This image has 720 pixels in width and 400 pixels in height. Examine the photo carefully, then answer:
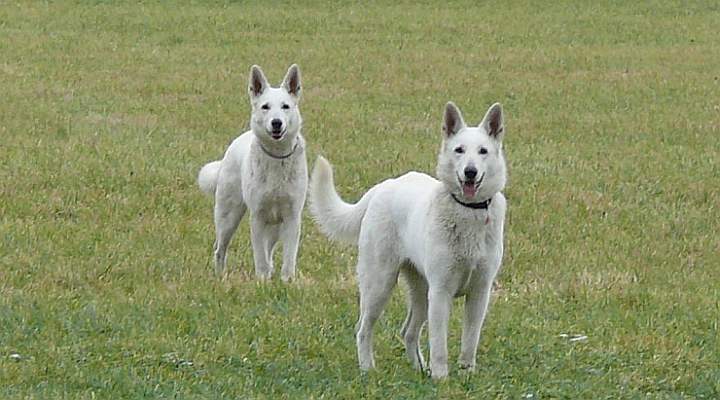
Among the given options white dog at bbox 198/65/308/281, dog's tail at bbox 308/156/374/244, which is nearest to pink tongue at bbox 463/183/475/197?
dog's tail at bbox 308/156/374/244

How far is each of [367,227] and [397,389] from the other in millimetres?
921

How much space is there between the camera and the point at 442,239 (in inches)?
272

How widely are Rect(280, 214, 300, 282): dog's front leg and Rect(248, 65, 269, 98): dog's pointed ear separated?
0.97 m

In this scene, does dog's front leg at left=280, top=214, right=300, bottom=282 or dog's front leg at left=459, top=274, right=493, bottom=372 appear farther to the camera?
dog's front leg at left=280, top=214, right=300, bottom=282

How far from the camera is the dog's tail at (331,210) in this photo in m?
7.86

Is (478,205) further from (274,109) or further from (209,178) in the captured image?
(209,178)

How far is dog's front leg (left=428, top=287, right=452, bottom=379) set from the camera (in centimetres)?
694

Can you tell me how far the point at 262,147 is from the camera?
33.4 feet

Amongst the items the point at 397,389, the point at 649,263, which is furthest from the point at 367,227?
the point at 649,263

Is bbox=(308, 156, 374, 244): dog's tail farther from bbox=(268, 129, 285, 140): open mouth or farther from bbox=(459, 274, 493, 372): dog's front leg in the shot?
bbox=(268, 129, 285, 140): open mouth

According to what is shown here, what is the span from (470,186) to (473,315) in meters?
0.67

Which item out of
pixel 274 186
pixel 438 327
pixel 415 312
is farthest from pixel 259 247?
pixel 438 327

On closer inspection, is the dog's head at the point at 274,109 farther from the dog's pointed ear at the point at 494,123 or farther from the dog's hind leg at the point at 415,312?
the dog's pointed ear at the point at 494,123

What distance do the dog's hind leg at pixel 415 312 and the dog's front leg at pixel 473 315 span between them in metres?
0.40
